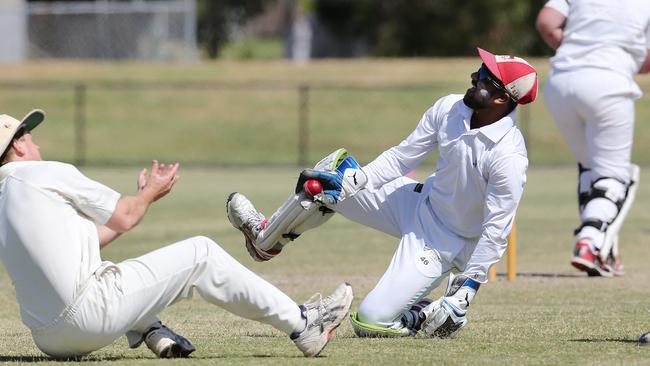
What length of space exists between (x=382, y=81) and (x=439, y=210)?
89.3 ft

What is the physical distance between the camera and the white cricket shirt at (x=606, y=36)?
10312 mm

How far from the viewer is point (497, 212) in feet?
26.3

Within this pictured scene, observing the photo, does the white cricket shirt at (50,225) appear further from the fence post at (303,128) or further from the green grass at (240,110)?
the green grass at (240,110)

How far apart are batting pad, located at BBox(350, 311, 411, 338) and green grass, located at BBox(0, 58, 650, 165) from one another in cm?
2115

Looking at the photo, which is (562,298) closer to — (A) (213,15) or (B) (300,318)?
(B) (300,318)

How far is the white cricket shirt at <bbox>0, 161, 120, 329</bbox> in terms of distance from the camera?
648 centimetres

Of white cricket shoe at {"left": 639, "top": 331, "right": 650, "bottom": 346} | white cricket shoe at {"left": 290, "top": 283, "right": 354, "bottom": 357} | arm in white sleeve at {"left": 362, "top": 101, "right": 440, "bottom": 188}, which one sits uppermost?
arm in white sleeve at {"left": 362, "top": 101, "right": 440, "bottom": 188}

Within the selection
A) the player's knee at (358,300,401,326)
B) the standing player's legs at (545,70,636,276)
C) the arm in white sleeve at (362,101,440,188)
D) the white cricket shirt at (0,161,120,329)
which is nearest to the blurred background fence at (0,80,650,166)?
the standing player's legs at (545,70,636,276)

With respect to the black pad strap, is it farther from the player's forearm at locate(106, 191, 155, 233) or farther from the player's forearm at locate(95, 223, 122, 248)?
the player's forearm at locate(106, 191, 155, 233)

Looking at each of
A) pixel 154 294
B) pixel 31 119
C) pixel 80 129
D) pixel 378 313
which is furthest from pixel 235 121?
pixel 154 294

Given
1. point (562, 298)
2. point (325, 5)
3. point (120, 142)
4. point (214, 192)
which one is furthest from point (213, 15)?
point (562, 298)

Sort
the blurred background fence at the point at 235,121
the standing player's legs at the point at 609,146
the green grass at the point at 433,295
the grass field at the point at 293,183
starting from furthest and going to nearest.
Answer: the blurred background fence at the point at 235,121 < the standing player's legs at the point at 609,146 < the grass field at the point at 293,183 < the green grass at the point at 433,295

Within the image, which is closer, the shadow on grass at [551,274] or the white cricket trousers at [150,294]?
the white cricket trousers at [150,294]

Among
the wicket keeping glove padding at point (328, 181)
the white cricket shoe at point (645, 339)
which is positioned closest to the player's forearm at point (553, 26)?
the wicket keeping glove padding at point (328, 181)
